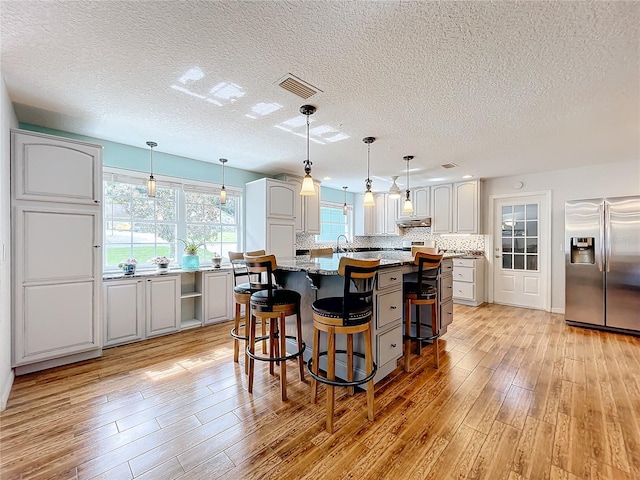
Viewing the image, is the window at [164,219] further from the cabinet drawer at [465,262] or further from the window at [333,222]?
the cabinet drawer at [465,262]

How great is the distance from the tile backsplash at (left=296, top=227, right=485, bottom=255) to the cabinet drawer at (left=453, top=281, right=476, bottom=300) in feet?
2.77

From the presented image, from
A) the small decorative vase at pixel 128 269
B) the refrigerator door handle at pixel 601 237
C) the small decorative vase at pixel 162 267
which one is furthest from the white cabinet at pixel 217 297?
the refrigerator door handle at pixel 601 237

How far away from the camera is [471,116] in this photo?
271 cm

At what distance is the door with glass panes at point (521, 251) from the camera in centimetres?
496

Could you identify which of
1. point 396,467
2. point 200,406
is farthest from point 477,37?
point 200,406

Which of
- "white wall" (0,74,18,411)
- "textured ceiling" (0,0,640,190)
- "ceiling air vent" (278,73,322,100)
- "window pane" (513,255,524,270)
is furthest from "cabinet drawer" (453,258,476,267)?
"white wall" (0,74,18,411)

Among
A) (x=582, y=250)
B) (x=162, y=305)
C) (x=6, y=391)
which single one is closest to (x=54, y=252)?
(x=6, y=391)

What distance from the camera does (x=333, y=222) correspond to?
6.75m

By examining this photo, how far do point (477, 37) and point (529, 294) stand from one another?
16.2 feet

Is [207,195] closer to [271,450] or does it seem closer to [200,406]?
[200,406]

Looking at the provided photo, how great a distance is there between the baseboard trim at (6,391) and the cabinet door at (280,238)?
2888 millimetres

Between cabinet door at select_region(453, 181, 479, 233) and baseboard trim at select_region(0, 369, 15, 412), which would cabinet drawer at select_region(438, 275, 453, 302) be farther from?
baseboard trim at select_region(0, 369, 15, 412)

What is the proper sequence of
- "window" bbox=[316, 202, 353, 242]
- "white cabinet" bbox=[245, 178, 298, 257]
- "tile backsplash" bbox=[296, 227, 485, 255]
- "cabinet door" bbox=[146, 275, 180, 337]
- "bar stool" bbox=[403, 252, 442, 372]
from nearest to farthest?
"bar stool" bbox=[403, 252, 442, 372] → "cabinet door" bbox=[146, 275, 180, 337] → "white cabinet" bbox=[245, 178, 298, 257] → "tile backsplash" bbox=[296, 227, 485, 255] → "window" bbox=[316, 202, 353, 242]

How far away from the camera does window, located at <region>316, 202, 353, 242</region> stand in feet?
21.2
